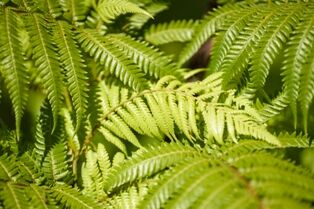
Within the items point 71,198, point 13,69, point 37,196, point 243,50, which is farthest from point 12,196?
point 243,50

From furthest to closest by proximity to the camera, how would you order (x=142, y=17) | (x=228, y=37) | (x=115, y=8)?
1. (x=142, y=17)
2. (x=115, y=8)
3. (x=228, y=37)

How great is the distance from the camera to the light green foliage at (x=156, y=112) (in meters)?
1.18

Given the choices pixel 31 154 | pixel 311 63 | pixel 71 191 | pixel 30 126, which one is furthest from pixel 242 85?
pixel 30 126

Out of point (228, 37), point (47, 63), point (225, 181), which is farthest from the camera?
point (228, 37)

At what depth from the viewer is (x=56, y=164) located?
5.03ft

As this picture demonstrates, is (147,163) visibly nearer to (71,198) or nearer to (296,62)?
(71,198)

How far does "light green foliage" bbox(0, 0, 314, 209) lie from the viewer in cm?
118

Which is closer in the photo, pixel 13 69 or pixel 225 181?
pixel 225 181

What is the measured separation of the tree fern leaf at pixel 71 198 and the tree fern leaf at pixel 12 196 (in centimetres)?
14

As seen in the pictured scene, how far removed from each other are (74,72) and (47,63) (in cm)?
10

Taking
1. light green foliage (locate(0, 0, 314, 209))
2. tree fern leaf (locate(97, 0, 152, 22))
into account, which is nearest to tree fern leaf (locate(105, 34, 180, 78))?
light green foliage (locate(0, 0, 314, 209))

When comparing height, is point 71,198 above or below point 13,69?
below

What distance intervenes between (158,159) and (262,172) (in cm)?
37

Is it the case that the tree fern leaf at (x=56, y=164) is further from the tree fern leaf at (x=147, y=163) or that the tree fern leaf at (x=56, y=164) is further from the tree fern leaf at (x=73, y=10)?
the tree fern leaf at (x=73, y=10)
